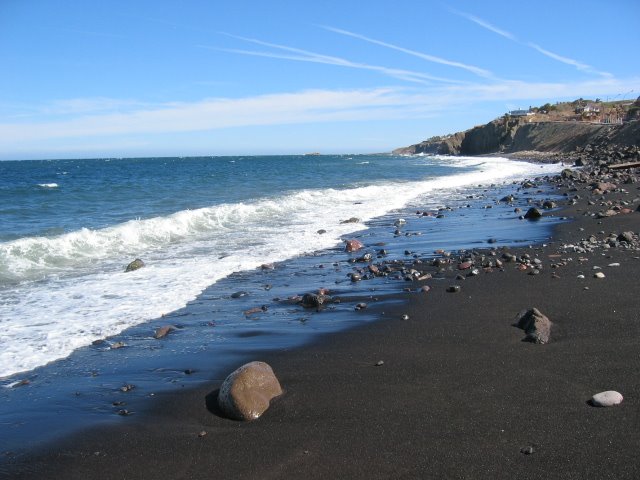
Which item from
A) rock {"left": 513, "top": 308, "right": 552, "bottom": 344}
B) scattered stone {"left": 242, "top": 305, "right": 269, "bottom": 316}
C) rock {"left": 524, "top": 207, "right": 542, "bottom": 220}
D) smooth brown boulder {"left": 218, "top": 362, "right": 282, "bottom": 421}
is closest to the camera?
smooth brown boulder {"left": 218, "top": 362, "right": 282, "bottom": 421}

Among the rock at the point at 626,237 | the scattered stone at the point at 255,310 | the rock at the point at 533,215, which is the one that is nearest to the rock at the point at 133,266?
the scattered stone at the point at 255,310

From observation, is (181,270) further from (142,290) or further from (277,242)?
(277,242)

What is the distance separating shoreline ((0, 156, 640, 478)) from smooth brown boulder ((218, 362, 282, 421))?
114 millimetres

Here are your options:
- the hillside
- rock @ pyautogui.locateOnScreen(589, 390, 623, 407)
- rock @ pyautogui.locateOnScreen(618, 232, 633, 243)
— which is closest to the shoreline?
rock @ pyautogui.locateOnScreen(589, 390, 623, 407)

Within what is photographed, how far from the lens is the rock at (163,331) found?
7.14m

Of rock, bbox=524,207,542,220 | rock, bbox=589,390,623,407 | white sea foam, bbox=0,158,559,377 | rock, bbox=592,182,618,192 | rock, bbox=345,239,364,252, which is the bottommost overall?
white sea foam, bbox=0,158,559,377

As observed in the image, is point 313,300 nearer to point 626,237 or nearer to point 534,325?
point 534,325

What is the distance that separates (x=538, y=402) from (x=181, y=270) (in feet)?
27.5

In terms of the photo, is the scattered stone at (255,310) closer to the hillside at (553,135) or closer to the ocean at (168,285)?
the ocean at (168,285)

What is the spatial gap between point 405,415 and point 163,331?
13.1 ft

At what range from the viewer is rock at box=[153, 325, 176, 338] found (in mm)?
7145

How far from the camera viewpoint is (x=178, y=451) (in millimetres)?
4250

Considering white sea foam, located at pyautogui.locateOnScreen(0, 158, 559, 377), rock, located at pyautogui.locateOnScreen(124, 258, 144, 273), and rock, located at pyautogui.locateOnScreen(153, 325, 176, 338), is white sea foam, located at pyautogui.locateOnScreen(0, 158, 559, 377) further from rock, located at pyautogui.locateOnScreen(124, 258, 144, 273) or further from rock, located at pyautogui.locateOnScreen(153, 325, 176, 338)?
rock, located at pyautogui.locateOnScreen(153, 325, 176, 338)

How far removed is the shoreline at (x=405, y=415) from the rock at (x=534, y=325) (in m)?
0.14
